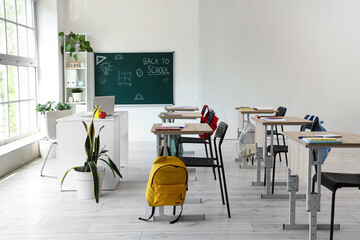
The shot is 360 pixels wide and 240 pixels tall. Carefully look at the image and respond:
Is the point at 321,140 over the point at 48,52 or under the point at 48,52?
under

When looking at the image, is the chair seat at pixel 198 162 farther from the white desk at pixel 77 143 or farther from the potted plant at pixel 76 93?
the potted plant at pixel 76 93

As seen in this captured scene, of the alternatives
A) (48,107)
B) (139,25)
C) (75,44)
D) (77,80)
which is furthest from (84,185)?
(139,25)

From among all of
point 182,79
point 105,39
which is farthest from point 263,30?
point 105,39

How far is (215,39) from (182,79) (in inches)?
42.7

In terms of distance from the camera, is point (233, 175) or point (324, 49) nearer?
point (233, 175)

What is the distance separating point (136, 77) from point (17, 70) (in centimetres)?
255

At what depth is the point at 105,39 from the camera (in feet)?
26.6

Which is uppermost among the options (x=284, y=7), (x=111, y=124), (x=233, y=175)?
(x=284, y=7)

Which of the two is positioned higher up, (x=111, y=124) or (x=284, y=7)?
(x=284, y=7)

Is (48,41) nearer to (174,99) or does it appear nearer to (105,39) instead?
(105,39)

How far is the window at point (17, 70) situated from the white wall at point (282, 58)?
335 centimetres

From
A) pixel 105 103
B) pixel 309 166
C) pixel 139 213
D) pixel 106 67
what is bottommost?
pixel 139 213

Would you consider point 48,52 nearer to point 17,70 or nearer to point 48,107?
point 17,70

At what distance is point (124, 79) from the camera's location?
8203 mm
